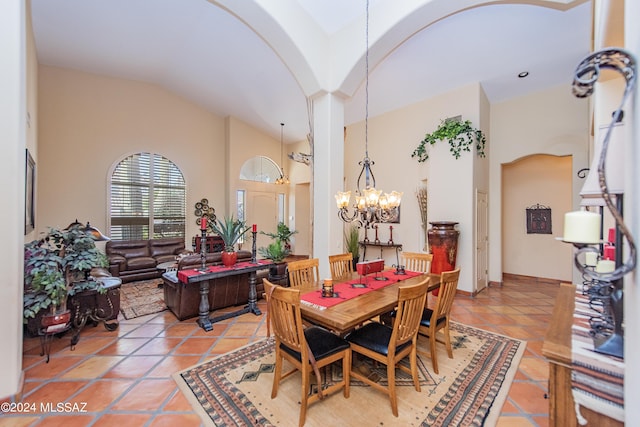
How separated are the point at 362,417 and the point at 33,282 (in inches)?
126

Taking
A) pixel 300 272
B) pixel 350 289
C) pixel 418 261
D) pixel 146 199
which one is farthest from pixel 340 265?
pixel 146 199

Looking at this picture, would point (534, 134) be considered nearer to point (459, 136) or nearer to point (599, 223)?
point (459, 136)

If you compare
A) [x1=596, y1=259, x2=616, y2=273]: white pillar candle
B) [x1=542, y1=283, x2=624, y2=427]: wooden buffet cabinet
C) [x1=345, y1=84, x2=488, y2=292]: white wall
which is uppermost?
[x1=345, y1=84, x2=488, y2=292]: white wall

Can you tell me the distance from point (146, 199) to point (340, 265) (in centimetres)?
595

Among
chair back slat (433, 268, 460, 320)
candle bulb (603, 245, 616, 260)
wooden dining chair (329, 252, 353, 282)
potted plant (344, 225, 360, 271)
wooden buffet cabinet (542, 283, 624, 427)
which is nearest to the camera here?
wooden buffet cabinet (542, 283, 624, 427)

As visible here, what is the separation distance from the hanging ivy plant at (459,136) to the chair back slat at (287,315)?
14.5 ft

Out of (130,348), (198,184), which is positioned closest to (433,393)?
(130,348)

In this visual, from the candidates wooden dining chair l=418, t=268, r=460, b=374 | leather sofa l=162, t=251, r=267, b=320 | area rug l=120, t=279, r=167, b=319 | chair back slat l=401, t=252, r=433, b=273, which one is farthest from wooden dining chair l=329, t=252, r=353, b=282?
area rug l=120, t=279, r=167, b=319

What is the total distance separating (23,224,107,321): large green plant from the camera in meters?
2.54

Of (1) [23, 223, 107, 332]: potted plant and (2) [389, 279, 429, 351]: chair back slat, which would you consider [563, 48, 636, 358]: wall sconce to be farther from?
(1) [23, 223, 107, 332]: potted plant

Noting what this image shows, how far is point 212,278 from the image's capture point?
3.55 meters

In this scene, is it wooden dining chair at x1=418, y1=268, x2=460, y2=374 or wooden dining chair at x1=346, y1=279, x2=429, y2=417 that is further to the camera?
wooden dining chair at x1=418, y1=268, x2=460, y2=374

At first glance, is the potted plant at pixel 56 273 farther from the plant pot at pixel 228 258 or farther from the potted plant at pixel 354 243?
the potted plant at pixel 354 243

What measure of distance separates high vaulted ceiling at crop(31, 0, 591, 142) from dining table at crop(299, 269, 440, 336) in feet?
9.21
